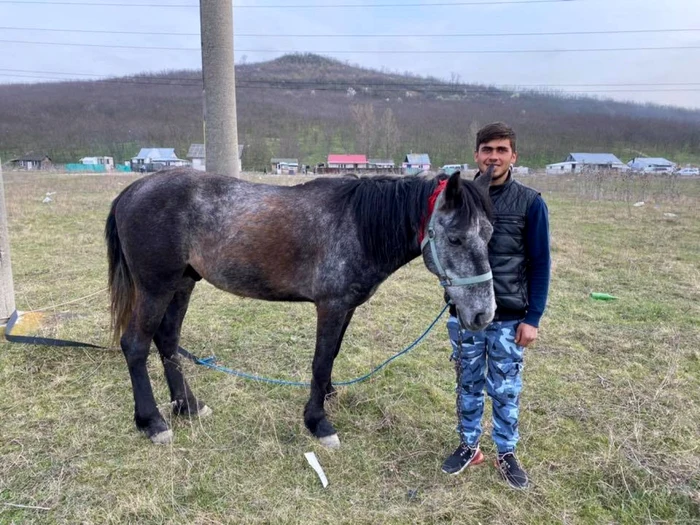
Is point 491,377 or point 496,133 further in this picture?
point 491,377

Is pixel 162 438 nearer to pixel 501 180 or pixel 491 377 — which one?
pixel 491 377

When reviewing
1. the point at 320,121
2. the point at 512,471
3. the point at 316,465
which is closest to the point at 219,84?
the point at 316,465

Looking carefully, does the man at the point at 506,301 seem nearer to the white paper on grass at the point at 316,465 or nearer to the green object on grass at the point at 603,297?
the white paper on grass at the point at 316,465

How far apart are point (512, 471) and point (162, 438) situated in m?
2.29

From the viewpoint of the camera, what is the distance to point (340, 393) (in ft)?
11.4

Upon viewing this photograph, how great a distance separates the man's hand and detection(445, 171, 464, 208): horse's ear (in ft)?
2.53

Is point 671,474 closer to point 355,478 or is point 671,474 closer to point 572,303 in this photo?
point 355,478

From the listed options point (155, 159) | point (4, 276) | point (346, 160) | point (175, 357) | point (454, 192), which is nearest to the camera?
point (454, 192)

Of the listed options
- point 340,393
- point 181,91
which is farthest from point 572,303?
point 181,91

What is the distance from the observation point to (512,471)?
8.45 feet

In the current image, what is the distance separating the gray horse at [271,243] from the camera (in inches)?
106

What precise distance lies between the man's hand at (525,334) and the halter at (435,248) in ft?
1.19

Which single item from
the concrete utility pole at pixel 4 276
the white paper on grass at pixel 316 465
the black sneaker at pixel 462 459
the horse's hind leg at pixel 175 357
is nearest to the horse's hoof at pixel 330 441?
the white paper on grass at pixel 316 465

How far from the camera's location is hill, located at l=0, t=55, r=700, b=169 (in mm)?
63250
